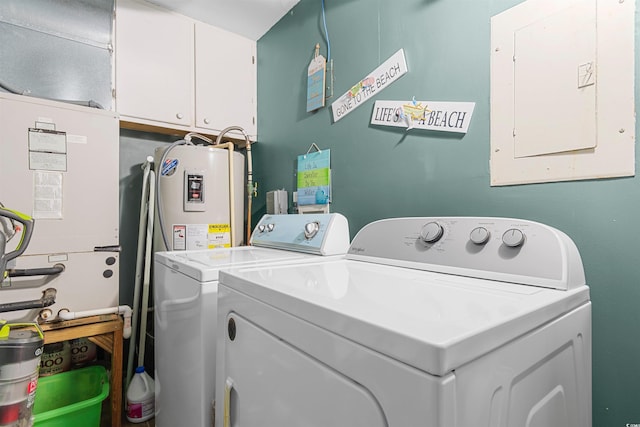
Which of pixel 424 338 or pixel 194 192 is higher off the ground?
pixel 194 192

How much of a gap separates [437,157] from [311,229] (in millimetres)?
600

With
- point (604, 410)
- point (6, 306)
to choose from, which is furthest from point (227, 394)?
point (6, 306)

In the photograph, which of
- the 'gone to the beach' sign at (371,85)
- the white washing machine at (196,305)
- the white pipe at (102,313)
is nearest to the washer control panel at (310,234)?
the white washing machine at (196,305)

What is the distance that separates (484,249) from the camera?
34.4 inches

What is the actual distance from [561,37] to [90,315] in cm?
220

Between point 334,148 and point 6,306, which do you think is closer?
point 6,306

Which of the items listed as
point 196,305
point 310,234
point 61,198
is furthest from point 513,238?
point 61,198

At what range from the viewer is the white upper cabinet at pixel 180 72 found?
1.86 meters

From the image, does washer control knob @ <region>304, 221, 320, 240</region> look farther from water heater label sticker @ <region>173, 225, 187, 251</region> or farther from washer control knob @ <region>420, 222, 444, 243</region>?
water heater label sticker @ <region>173, 225, 187, 251</region>

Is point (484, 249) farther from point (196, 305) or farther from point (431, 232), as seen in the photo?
point (196, 305)

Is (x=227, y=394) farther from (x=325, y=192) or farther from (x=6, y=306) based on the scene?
(x=6, y=306)

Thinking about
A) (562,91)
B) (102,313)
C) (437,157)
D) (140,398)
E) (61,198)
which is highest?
(562,91)

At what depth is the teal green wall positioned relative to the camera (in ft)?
2.74

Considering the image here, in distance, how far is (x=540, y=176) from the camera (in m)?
0.97
